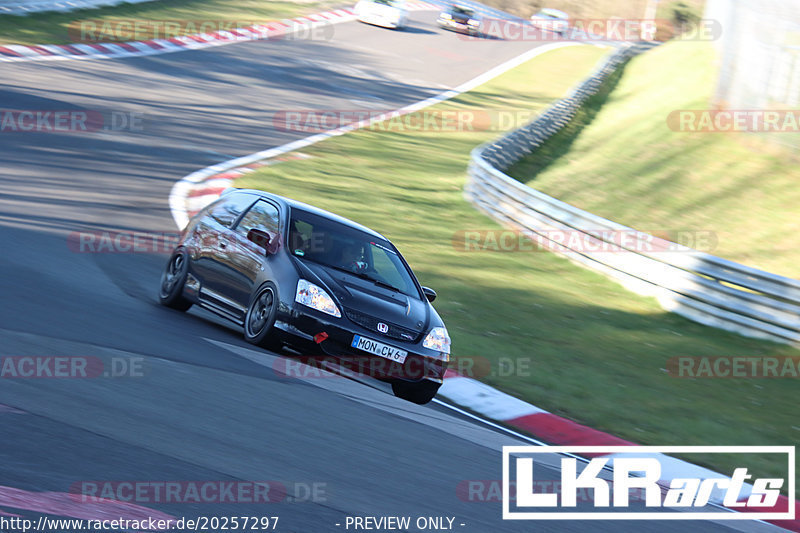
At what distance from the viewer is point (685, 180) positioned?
21109 mm

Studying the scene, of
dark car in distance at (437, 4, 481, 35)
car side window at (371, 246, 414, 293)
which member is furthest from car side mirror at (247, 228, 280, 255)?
dark car in distance at (437, 4, 481, 35)

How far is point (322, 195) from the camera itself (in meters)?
18.1

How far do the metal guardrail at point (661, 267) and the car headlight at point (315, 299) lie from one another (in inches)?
252

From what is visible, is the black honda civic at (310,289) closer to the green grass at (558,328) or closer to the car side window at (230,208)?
the car side window at (230,208)

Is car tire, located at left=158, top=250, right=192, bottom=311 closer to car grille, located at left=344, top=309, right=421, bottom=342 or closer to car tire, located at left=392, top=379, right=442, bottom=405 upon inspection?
car grille, located at left=344, top=309, right=421, bottom=342

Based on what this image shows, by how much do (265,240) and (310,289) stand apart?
82 centimetres

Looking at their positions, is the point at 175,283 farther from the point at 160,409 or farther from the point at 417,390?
the point at 160,409

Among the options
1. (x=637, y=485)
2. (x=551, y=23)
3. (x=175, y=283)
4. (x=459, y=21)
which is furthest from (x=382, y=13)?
(x=637, y=485)

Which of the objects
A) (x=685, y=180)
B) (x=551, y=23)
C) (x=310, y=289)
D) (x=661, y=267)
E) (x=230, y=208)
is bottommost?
(x=685, y=180)

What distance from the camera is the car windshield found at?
906 centimetres

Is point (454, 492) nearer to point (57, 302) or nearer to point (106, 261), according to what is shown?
point (57, 302)

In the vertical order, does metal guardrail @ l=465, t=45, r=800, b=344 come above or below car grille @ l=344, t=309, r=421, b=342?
below

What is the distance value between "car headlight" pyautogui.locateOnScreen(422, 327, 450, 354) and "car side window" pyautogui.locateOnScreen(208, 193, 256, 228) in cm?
239

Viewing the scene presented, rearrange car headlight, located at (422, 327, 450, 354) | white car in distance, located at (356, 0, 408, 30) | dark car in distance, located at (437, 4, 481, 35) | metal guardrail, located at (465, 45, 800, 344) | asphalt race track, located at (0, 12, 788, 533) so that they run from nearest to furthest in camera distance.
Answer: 1. asphalt race track, located at (0, 12, 788, 533)
2. car headlight, located at (422, 327, 450, 354)
3. metal guardrail, located at (465, 45, 800, 344)
4. white car in distance, located at (356, 0, 408, 30)
5. dark car in distance, located at (437, 4, 481, 35)
